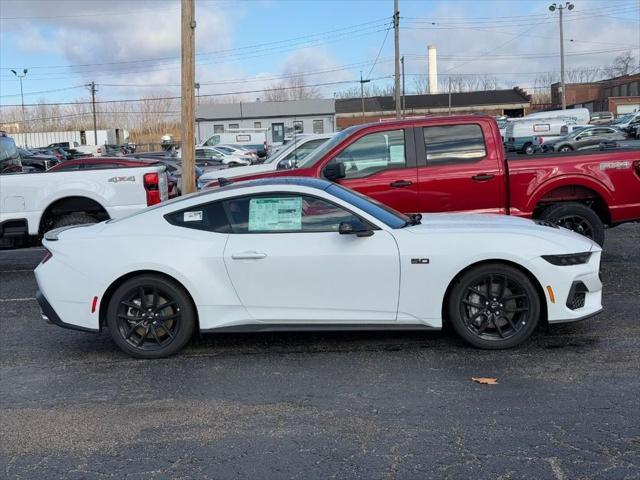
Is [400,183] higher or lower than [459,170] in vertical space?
lower

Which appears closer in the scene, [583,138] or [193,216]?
[193,216]

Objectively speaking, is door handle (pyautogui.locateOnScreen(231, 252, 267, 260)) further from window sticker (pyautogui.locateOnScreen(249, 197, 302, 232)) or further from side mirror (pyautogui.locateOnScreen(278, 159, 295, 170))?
side mirror (pyautogui.locateOnScreen(278, 159, 295, 170))

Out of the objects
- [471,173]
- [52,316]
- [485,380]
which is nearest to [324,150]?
[471,173]

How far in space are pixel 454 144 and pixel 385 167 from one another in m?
0.88

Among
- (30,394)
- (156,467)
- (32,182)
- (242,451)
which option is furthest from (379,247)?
(32,182)

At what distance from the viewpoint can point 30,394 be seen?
4980 mm

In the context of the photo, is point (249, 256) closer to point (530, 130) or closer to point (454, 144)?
point (454, 144)

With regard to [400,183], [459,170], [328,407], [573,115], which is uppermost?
[573,115]

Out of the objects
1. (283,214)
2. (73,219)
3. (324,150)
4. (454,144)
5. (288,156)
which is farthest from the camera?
(288,156)

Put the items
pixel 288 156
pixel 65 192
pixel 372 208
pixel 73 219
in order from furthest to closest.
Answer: pixel 288 156
pixel 73 219
pixel 65 192
pixel 372 208

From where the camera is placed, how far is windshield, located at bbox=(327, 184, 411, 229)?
5664 millimetres

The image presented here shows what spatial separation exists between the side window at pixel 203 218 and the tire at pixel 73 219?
426cm

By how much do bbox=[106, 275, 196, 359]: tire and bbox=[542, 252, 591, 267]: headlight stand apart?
290 cm

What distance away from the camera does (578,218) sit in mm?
8328
